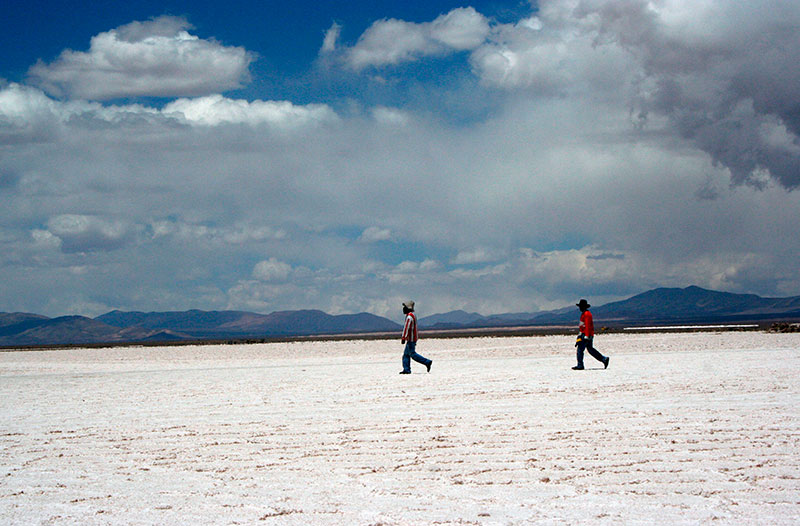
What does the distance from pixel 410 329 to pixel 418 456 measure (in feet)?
39.2

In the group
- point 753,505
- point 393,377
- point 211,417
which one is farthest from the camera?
point 393,377

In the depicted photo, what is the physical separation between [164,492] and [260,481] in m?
0.93

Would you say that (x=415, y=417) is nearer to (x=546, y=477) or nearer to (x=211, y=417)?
(x=211, y=417)

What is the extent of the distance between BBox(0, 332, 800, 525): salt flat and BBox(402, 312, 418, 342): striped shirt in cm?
446

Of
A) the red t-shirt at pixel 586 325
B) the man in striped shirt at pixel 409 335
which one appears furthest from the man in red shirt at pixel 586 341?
the man in striped shirt at pixel 409 335

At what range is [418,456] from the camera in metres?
8.84

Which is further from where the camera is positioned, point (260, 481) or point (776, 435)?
point (776, 435)

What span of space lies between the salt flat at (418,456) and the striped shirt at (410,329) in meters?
4.46

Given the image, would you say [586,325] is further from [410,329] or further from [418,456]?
[418,456]

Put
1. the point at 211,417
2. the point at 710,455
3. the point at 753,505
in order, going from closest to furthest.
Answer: the point at 753,505 < the point at 710,455 < the point at 211,417

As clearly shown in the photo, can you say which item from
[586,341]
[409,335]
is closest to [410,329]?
[409,335]

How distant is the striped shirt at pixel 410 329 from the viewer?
20.8m

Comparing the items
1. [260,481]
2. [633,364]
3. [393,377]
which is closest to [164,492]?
[260,481]

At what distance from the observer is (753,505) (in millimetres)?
6340
